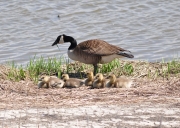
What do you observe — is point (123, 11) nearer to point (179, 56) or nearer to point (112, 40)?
point (112, 40)

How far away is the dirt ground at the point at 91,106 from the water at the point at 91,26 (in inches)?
164

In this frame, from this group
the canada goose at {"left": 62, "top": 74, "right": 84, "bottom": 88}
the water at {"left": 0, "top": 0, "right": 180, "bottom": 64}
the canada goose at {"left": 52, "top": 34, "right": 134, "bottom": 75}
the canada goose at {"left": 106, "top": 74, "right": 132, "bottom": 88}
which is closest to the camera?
the canada goose at {"left": 106, "top": 74, "right": 132, "bottom": 88}

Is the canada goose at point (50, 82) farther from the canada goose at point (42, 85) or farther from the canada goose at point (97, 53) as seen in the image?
the canada goose at point (97, 53)

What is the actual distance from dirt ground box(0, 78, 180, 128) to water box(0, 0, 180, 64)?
415 centimetres

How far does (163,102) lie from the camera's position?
720cm

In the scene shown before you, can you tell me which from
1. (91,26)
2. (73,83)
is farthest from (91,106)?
(91,26)

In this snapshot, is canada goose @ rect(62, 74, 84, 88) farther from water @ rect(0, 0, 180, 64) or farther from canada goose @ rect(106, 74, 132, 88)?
water @ rect(0, 0, 180, 64)

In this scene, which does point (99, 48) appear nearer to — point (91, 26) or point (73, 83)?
point (73, 83)

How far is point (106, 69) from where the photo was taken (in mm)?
10297

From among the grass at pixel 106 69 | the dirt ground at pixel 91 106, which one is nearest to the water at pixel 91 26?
the grass at pixel 106 69

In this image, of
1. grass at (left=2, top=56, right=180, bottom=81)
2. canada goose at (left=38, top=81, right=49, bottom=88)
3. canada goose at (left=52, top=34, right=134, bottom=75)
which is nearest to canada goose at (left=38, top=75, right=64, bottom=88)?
canada goose at (left=38, top=81, right=49, bottom=88)

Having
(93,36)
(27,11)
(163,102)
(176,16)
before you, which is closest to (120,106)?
(163,102)

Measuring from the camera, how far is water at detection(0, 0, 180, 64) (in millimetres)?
13125

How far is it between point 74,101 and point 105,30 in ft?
24.6
